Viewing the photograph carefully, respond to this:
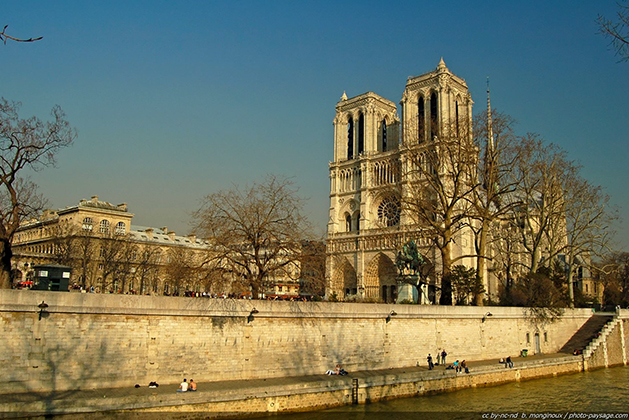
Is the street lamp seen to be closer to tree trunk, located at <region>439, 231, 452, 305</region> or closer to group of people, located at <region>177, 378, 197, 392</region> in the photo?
group of people, located at <region>177, 378, 197, 392</region>

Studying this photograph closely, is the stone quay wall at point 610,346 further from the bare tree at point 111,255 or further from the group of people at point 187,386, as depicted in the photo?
the bare tree at point 111,255

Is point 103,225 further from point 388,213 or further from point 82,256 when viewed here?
point 388,213

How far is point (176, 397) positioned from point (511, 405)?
12670 mm

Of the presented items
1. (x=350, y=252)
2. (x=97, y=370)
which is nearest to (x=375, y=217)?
(x=350, y=252)

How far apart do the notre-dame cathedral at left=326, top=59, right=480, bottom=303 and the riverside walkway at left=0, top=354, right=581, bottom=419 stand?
31.1 m

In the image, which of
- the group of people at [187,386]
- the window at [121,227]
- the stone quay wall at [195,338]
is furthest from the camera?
the window at [121,227]

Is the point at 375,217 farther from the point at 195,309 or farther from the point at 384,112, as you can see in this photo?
→ the point at 195,309

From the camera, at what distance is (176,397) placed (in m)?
15.1

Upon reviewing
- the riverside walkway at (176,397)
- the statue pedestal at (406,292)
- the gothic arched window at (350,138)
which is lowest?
the riverside walkway at (176,397)

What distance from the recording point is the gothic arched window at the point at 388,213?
185 ft

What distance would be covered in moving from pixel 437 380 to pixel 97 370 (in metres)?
13.2

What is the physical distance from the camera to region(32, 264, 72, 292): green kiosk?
1850 centimetres

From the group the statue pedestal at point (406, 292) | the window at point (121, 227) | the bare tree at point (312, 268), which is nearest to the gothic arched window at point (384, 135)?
the window at point (121, 227)

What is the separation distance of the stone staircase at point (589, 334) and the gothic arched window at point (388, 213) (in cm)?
2383
